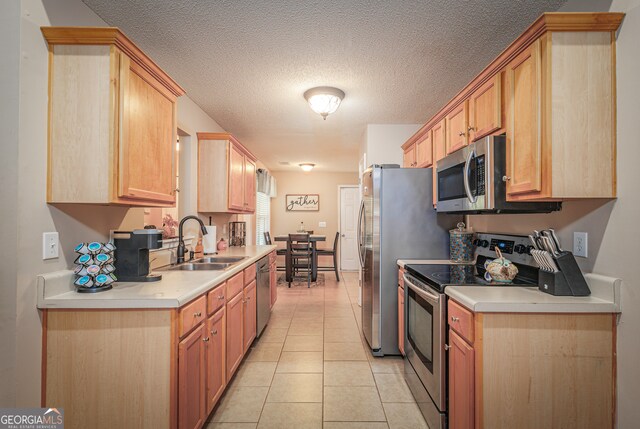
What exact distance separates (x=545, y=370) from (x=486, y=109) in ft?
4.54

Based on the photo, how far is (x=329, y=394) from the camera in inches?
89.1

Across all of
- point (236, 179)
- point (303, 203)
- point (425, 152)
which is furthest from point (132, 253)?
point (303, 203)

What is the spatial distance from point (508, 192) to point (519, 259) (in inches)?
21.5

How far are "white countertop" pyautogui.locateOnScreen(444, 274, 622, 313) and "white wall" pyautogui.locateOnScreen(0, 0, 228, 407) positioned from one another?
1.92m

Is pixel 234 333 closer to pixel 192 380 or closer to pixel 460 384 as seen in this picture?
pixel 192 380

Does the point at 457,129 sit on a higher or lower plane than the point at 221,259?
higher

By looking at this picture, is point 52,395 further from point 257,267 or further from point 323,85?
point 323,85

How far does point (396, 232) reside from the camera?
2.83m

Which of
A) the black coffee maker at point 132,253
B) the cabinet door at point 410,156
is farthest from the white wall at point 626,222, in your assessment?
the black coffee maker at point 132,253

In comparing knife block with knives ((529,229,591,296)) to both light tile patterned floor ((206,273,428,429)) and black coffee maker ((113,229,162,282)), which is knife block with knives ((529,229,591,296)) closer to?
light tile patterned floor ((206,273,428,429))

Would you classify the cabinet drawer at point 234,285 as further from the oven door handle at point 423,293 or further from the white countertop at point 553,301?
the white countertop at point 553,301

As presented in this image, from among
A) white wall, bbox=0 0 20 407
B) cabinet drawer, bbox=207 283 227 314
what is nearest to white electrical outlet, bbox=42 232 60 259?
white wall, bbox=0 0 20 407

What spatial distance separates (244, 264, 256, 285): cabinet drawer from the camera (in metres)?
2.74

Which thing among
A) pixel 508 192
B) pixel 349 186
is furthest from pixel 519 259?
pixel 349 186
